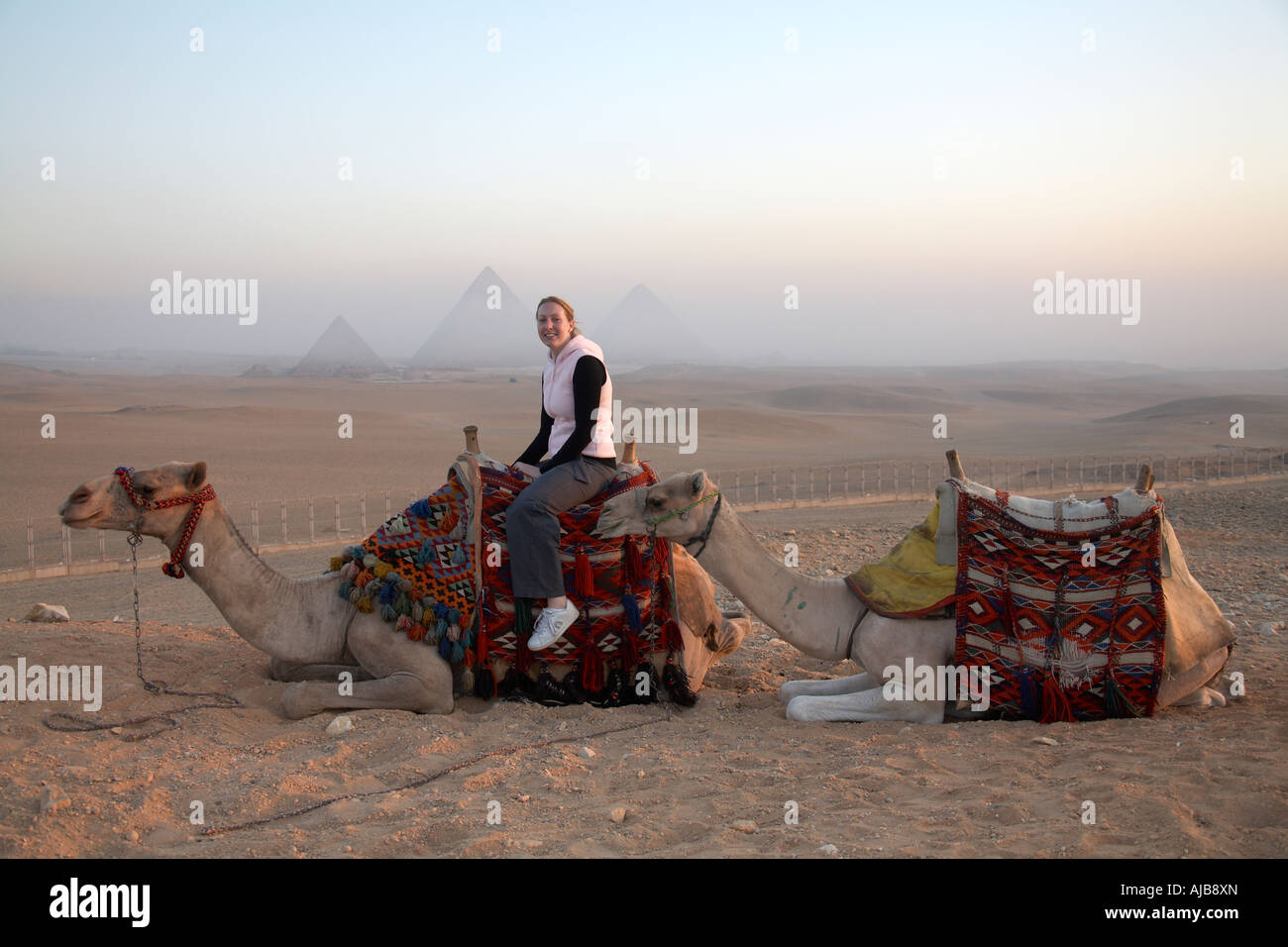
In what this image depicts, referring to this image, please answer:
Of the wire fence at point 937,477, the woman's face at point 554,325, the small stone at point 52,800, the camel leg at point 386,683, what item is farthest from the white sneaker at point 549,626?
the wire fence at point 937,477

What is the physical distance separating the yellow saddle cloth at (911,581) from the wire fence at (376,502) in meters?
11.0

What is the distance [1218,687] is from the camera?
713cm

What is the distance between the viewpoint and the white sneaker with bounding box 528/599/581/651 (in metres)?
6.70

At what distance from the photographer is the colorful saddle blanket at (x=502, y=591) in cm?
678

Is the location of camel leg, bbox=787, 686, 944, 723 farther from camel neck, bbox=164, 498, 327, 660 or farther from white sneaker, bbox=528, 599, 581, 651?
camel neck, bbox=164, 498, 327, 660

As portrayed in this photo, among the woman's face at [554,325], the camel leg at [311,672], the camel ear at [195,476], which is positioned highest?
the woman's face at [554,325]

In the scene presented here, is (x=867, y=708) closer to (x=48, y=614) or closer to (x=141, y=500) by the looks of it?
(x=141, y=500)

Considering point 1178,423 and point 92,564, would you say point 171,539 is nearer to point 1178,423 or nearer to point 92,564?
point 92,564

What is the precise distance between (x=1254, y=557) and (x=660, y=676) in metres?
8.45

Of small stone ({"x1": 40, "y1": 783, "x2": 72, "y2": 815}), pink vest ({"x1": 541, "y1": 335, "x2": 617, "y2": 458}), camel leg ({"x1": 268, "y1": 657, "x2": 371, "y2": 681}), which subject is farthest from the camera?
camel leg ({"x1": 268, "y1": 657, "x2": 371, "y2": 681})

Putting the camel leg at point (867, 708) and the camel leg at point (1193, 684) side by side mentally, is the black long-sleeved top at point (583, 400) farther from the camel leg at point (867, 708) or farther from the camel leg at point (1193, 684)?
the camel leg at point (1193, 684)

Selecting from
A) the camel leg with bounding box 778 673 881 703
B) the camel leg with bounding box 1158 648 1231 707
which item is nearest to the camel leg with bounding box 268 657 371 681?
the camel leg with bounding box 778 673 881 703

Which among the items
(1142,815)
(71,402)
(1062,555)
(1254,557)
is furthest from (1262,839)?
(71,402)

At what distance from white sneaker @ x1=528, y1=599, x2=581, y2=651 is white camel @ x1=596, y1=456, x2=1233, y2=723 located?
611 millimetres
